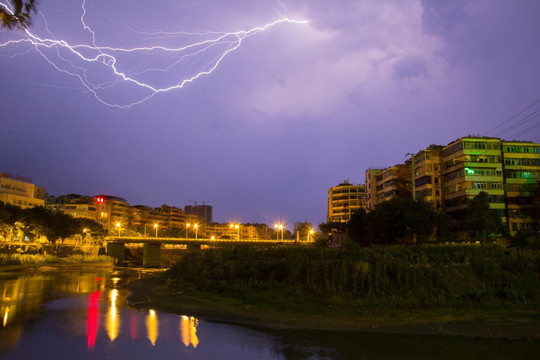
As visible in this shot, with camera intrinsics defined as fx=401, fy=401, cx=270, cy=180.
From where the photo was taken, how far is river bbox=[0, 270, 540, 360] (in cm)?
1500

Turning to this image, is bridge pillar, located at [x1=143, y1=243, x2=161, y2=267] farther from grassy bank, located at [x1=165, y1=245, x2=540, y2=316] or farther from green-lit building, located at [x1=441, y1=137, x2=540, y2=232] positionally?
grassy bank, located at [x1=165, y1=245, x2=540, y2=316]

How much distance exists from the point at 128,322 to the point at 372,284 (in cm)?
1416

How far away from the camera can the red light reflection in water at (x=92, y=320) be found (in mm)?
16594

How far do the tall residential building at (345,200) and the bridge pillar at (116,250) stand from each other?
71871 mm

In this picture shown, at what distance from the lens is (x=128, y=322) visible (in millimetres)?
20391

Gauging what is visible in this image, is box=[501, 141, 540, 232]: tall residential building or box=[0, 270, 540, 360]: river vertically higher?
box=[501, 141, 540, 232]: tall residential building

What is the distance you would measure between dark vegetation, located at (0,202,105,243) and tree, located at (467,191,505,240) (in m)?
79.6

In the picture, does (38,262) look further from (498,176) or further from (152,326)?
(498,176)

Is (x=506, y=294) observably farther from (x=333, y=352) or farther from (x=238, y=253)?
(x=238, y=253)

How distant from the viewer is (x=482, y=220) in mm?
64000

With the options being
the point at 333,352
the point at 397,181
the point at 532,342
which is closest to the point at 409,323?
the point at 532,342

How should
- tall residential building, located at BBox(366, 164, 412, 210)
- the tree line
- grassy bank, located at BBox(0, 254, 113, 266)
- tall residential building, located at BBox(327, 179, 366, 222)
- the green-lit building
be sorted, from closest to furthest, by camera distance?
the tree line
grassy bank, located at BBox(0, 254, 113, 266)
the green-lit building
tall residential building, located at BBox(366, 164, 412, 210)
tall residential building, located at BBox(327, 179, 366, 222)

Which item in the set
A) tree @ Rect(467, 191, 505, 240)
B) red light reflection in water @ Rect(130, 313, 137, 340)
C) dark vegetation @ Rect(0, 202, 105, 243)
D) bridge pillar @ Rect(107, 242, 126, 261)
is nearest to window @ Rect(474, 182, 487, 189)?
tree @ Rect(467, 191, 505, 240)

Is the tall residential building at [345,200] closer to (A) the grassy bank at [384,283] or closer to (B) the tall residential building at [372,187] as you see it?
(B) the tall residential building at [372,187]
